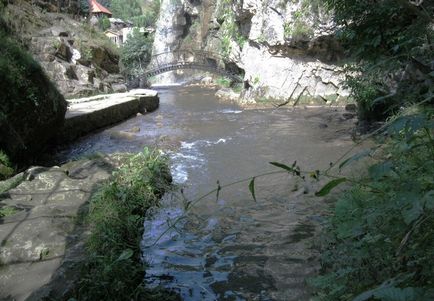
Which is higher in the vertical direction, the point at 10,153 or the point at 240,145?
the point at 10,153

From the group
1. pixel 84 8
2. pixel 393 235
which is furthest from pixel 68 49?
pixel 393 235

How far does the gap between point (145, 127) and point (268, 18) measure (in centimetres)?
858

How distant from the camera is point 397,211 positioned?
235cm

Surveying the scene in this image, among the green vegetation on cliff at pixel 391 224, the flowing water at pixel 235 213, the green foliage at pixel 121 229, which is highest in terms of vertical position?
the green vegetation on cliff at pixel 391 224

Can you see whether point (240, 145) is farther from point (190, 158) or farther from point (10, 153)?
point (10, 153)

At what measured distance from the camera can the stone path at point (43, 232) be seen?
320 centimetres

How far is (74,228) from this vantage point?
4.18m

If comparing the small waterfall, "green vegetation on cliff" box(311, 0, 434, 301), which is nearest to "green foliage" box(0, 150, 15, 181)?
"green vegetation on cliff" box(311, 0, 434, 301)

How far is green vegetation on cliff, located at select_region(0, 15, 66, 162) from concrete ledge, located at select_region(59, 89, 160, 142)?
197 cm

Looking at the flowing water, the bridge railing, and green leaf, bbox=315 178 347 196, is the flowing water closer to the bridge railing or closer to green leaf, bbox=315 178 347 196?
green leaf, bbox=315 178 347 196

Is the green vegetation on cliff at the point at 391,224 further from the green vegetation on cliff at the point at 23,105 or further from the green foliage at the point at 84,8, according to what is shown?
the green foliage at the point at 84,8

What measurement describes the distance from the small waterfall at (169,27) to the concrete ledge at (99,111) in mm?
23156

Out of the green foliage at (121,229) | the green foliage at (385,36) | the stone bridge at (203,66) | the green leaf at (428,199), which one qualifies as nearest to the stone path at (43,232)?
the green foliage at (121,229)

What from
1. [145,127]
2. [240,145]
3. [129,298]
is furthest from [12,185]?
[145,127]
